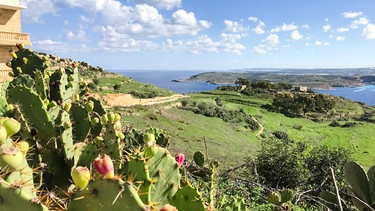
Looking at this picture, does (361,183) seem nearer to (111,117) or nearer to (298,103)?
(111,117)

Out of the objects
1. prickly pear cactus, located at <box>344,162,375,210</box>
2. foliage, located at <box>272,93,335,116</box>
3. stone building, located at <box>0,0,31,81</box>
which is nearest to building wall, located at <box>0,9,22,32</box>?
stone building, located at <box>0,0,31,81</box>

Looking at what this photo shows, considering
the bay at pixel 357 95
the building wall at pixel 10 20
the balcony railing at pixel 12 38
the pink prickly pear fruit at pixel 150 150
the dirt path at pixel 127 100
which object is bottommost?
the bay at pixel 357 95

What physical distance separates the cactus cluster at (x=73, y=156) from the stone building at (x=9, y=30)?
6.05m

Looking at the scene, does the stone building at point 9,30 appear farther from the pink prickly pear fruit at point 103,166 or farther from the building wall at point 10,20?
the pink prickly pear fruit at point 103,166

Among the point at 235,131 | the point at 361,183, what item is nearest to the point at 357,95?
the point at 235,131

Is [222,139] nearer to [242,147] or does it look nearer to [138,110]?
[242,147]

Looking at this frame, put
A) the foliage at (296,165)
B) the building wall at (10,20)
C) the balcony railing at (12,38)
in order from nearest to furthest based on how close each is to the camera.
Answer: the balcony railing at (12,38), the building wall at (10,20), the foliage at (296,165)

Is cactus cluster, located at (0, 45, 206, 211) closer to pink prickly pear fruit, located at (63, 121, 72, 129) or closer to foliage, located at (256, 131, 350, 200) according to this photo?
pink prickly pear fruit, located at (63, 121, 72, 129)

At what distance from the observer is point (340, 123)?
5400 centimetres

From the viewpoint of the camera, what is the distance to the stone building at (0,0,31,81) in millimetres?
9494

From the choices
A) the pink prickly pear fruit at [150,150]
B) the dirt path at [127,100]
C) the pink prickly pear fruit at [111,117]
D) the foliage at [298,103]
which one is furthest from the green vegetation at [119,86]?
the pink prickly pear fruit at [150,150]

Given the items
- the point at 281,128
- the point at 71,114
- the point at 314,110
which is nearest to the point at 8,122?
the point at 71,114

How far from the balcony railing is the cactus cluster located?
19.7 ft

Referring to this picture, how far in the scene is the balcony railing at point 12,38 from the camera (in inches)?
371
